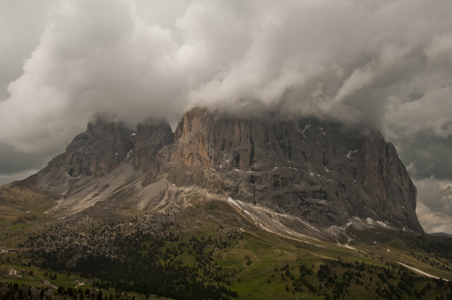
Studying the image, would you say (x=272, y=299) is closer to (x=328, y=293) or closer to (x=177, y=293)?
(x=328, y=293)

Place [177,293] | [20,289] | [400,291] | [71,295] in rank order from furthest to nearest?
[177,293], [400,291], [71,295], [20,289]

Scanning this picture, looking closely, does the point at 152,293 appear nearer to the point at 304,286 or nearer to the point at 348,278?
the point at 304,286

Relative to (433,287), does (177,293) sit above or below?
below

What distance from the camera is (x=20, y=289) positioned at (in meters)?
115

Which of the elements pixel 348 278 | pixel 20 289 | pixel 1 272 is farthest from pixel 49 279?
pixel 348 278

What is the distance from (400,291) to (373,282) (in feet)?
44.4

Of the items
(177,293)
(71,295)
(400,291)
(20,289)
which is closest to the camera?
(20,289)

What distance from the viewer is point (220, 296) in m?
192

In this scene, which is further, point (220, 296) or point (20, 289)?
point (220, 296)

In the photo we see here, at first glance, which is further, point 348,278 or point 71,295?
point 348,278

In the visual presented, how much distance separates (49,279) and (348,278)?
6775 inches

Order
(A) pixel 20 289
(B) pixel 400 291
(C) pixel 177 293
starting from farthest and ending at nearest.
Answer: (C) pixel 177 293 < (B) pixel 400 291 < (A) pixel 20 289

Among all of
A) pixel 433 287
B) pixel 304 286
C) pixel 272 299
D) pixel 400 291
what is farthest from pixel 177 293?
pixel 433 287

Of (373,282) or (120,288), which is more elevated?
(373,282)
